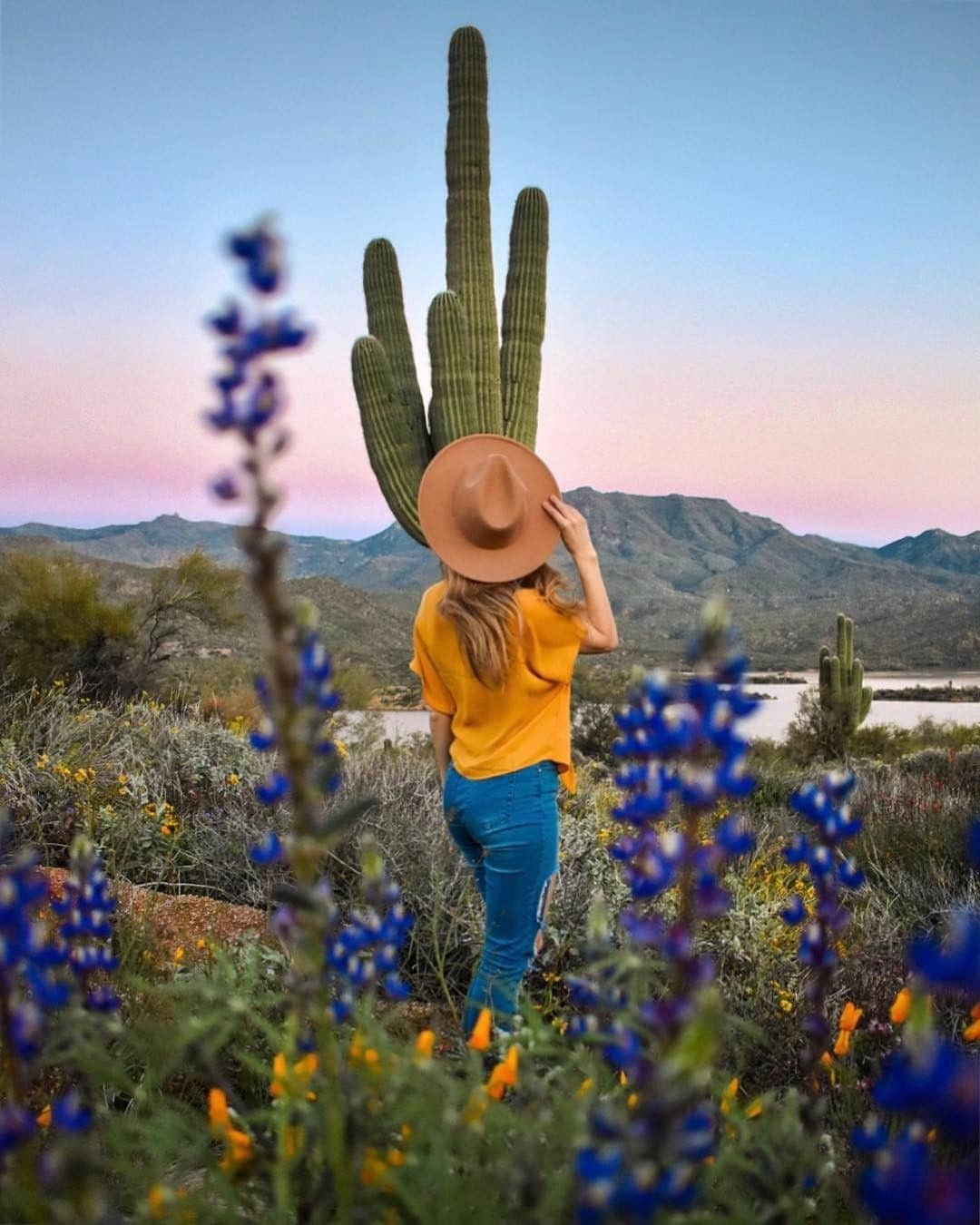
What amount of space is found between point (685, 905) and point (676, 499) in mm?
117407

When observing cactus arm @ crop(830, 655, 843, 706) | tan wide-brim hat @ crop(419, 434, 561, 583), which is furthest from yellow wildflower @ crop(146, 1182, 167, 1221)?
cactus arm @ crop(830, 655, 843, 706)

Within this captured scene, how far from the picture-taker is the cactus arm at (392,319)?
835 centimetres

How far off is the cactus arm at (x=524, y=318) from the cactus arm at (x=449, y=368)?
26.5 inches

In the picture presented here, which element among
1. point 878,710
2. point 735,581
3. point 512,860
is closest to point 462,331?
point 512,860

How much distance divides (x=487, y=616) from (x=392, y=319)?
6400 mm

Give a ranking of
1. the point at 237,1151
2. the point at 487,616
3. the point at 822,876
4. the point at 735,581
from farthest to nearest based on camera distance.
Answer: the point at 735,581, the point at 487,616, the point at 822,876, the point at 237,1151

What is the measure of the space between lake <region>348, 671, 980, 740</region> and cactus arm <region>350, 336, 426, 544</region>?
481 centimetres

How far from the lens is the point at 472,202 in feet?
28.1

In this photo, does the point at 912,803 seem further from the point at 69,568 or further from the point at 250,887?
the point at 69,568

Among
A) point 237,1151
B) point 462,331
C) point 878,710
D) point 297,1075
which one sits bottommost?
point 878,710

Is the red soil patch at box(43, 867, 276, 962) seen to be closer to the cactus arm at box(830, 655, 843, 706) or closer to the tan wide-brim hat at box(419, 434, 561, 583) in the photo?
the tan wide-brim hat at box(419, 434, 561, 583)

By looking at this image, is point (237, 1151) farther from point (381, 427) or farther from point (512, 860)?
point (381, 427)

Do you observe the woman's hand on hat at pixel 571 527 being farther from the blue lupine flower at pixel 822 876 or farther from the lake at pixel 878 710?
the lake at pixel 878 710

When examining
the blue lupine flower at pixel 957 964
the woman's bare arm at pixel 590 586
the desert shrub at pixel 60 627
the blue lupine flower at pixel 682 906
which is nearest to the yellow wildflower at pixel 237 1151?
the blue lupine flower at pixel 682 906
